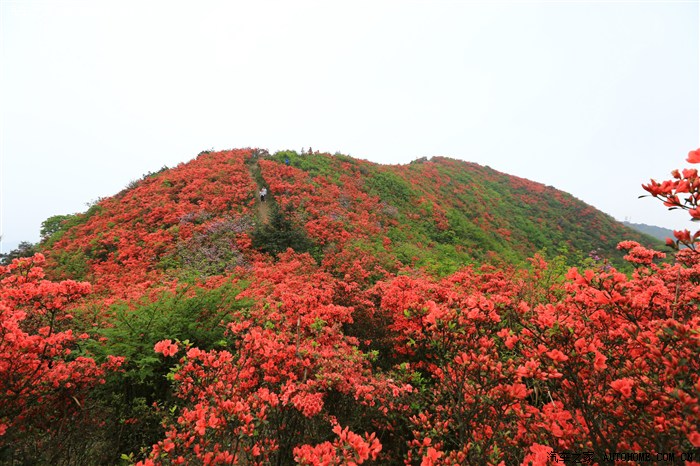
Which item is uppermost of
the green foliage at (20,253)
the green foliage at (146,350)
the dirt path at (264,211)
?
the dirt path at (264,211)

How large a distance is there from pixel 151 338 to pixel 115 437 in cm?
141

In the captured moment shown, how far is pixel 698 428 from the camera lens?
5.96 feet

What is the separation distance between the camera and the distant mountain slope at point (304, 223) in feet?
40.4

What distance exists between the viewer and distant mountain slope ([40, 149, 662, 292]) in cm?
1232

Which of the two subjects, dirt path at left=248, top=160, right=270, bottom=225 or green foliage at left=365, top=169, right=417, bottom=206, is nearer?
dirt path at left=248, top=160, right=270, bottom=225

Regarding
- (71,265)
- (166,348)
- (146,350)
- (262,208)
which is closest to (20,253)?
(71,265)

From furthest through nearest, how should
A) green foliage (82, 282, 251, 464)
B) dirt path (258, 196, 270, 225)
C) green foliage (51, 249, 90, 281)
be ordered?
dirt path (258, 196, 270, 225) < green foliage (51, 249, 90, 281) < green foliage (82, 282, 251, 464)

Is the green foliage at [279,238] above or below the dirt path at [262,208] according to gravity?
below

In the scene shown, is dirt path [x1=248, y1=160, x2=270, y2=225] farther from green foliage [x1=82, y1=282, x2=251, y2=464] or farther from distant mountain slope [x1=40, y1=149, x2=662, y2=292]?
green foliage [x1=82, y1=282, x2=251, y2=464]

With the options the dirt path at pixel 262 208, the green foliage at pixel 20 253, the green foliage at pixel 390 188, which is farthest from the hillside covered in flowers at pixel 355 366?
the green foliage at pixel 390 188

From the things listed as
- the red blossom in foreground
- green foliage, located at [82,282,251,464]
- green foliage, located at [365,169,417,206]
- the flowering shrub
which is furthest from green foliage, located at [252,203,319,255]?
green foliage, located at [365,169,417,206]

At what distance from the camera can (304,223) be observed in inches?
605

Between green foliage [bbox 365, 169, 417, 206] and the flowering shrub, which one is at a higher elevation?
green foliage [bbox 365, 169, 417, 206]

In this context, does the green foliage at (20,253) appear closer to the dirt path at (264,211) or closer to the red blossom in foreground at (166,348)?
the dirt path at (264,211)
